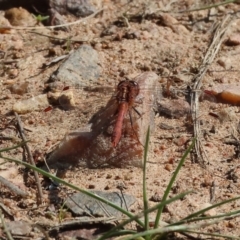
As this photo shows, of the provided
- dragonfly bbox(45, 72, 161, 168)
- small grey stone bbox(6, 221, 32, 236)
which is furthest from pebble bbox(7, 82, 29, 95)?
small grey stone bbox(6, 221, 32, 236)

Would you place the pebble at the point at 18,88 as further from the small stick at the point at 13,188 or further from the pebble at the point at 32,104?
the small stick at the point at 13,188

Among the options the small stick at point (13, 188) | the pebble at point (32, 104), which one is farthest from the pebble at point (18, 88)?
the small stick at point (13, 188)

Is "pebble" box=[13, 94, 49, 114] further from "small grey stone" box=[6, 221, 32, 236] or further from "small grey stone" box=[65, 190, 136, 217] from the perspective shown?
"small grey stone" box=[6, 221, 32, 236]

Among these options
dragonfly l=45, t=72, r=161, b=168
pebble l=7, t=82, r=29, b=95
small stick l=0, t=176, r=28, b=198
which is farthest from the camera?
pebble l=7, t=82, r=29, b=95

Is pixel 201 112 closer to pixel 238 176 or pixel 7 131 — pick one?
Answer: pixel 238 176

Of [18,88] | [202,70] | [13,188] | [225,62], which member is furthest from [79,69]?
[13,188]

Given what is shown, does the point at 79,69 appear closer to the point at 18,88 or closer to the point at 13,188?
the point at 18,88
